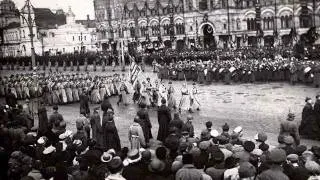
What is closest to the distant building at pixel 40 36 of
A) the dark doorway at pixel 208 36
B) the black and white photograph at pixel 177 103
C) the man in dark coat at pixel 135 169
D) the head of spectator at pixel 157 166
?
the black and white photograph at pixel 177 103

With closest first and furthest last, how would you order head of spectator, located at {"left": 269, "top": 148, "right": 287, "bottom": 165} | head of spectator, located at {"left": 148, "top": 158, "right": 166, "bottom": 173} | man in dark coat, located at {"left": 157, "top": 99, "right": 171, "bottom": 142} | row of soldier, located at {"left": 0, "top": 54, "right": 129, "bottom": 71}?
head of spectator, located at {"left": 269, "top": 148, "right": 287, "bottom": 165} < head of spectator, located at {"left": 148, "top": 158, "right": 166, "bottom": 173} < man in dark coat, located at {"left": 157, "top": 99, "right": 171, "bottom": 142} < row of soldier, located at {"left": 0, "top": 54, "right": 129, "bottom": 71}

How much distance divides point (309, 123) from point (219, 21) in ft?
139

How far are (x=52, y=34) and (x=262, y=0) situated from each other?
4025 cm

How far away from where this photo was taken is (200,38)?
56594 mm

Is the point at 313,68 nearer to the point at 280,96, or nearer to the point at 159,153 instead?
the point at 280,96

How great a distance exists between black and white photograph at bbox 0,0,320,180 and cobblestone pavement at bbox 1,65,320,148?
0.19 ft

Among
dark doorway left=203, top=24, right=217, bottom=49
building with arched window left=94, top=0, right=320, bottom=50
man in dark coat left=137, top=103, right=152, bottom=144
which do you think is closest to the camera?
man in dark coat left=137, top=103, right=152, bottom=144

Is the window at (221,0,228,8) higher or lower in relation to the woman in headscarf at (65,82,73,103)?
higher

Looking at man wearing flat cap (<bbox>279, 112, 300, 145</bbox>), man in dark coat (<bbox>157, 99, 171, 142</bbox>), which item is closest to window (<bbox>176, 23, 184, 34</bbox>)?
man in dark coat (<bbox>157, 99, 171, 142</bbox>)

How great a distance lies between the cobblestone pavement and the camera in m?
16.3

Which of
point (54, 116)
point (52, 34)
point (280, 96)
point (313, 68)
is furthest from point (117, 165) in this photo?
point (52, 34)

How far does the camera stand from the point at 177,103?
22172 mm

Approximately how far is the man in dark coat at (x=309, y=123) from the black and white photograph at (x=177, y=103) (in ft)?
0.11

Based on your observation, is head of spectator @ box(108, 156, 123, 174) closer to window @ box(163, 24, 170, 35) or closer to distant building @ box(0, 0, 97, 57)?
window @ box(163, 24, 170, 35)
